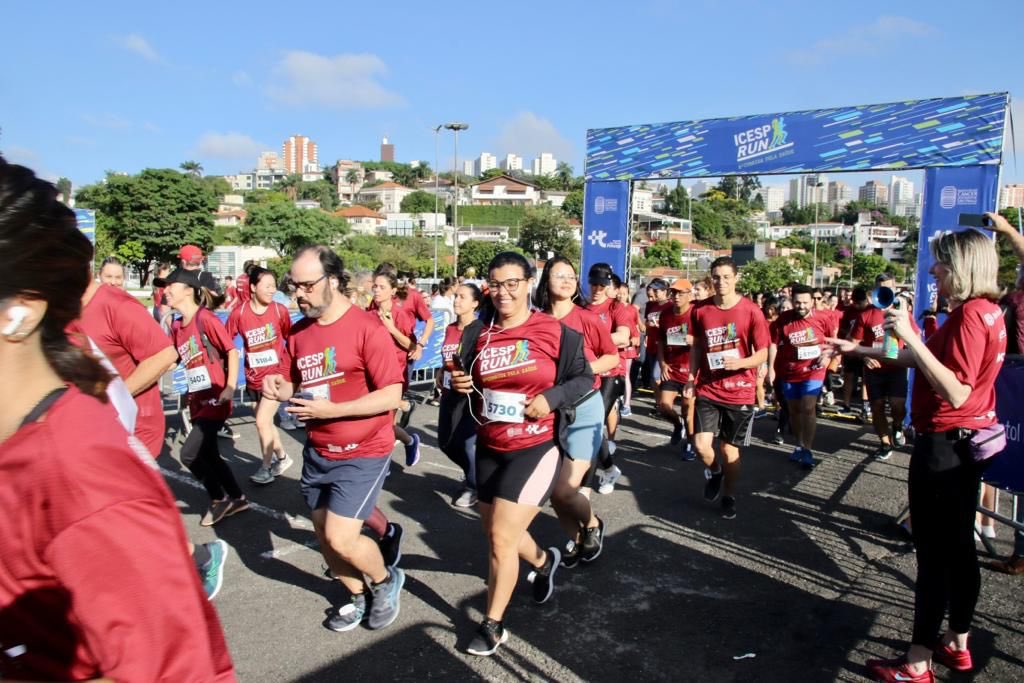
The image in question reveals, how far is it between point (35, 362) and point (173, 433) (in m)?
8.85

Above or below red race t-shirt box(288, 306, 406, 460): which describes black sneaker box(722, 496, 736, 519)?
below

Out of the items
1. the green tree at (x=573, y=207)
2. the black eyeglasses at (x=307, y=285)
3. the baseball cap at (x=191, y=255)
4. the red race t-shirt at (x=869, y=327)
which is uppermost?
the green tree at (x=573, y=207)

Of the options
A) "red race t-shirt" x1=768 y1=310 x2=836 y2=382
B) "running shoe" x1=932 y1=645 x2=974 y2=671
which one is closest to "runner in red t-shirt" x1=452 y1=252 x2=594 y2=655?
"running shoe" x1=932 y1=645 x2=974 y2=671

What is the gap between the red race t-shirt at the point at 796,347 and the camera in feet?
26.5

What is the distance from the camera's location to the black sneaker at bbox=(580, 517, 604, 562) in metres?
5.01

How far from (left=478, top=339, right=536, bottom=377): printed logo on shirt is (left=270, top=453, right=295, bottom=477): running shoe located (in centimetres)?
418

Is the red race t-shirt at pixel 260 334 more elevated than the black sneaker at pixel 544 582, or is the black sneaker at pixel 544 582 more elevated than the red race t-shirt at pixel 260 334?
the red race t-shirt at pixel 260 334

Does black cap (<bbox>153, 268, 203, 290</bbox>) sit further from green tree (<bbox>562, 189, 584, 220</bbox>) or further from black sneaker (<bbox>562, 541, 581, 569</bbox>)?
green tree (<bbox>562, 189, 584, 220</bbox>)

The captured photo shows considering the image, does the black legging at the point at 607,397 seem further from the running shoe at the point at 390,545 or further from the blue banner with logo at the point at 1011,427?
the blue banner with logo at the point at 1011,427

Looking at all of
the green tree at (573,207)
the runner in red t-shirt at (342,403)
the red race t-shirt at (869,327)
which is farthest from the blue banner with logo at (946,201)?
the green tree at (573,207)

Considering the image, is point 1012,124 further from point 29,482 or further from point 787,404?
point 29,482

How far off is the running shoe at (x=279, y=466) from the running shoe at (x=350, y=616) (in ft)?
11.2

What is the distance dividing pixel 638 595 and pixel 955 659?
1.74m

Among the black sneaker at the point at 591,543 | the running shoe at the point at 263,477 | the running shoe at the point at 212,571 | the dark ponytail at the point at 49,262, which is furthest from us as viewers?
the running shoe at the point at 263,477
